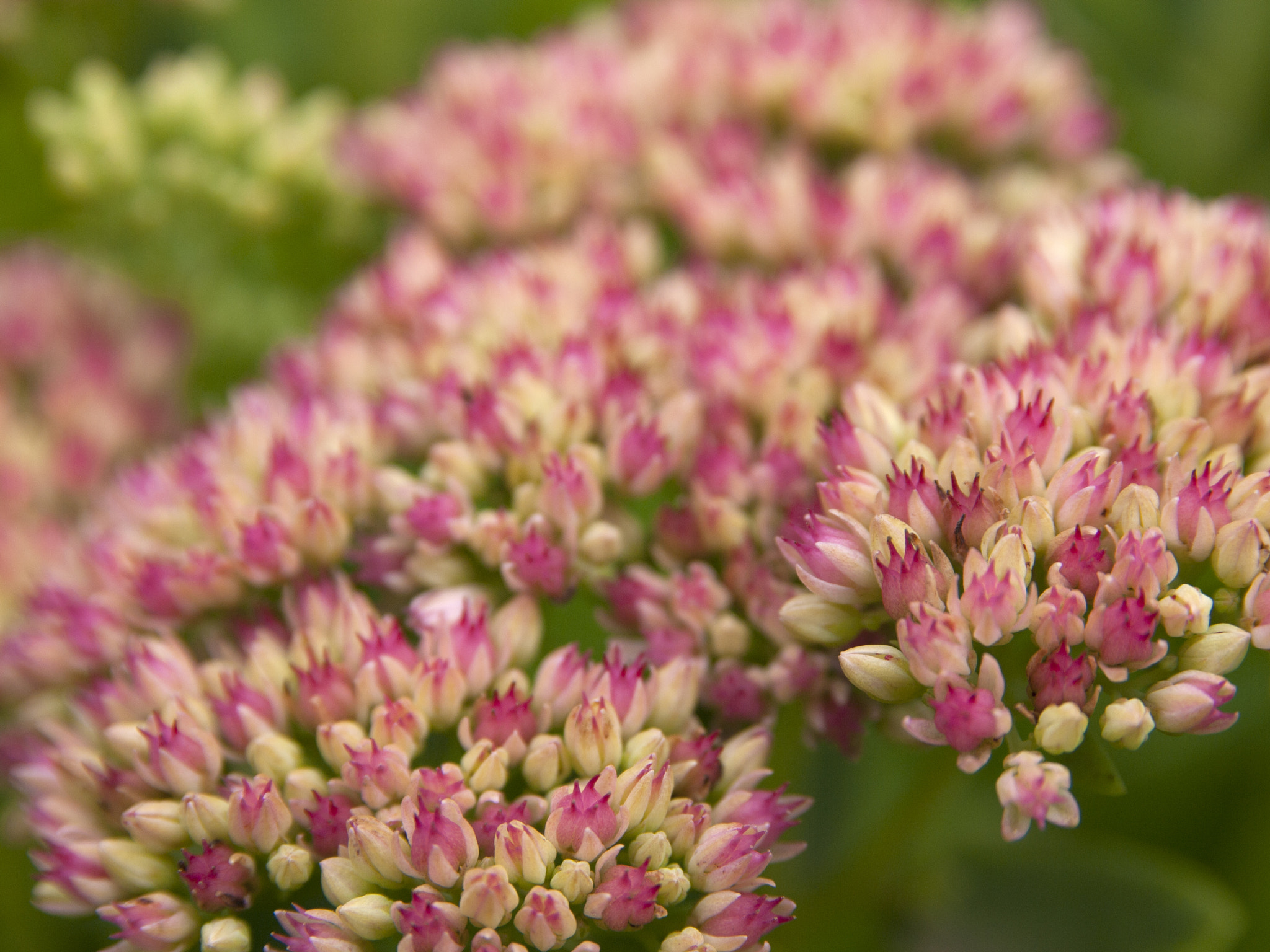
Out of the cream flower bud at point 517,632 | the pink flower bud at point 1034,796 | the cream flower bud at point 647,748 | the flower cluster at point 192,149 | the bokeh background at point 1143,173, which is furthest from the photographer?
the flower cluster at point 192,149

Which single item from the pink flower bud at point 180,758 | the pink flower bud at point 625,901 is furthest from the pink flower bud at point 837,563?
the pink flower bud at point 180,758

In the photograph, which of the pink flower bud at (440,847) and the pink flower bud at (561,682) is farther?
the pink flower bud at (561,682)

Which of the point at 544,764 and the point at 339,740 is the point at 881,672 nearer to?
the point at 544,764

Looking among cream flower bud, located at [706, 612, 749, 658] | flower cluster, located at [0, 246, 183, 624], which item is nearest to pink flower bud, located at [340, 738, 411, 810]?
cream flower bud, located at [706, 612, 749, 658]

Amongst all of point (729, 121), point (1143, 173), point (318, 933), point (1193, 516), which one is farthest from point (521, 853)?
point (1143, 173)

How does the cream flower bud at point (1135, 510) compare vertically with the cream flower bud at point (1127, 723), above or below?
above

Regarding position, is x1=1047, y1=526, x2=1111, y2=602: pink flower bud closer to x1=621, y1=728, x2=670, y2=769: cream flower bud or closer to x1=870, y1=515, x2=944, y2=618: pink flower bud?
x1=870, y1=515, x2=944, y2=618: pink flower bud

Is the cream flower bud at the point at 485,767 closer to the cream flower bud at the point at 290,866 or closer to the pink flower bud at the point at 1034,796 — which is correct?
the cream flower bud at the point at 290,866
